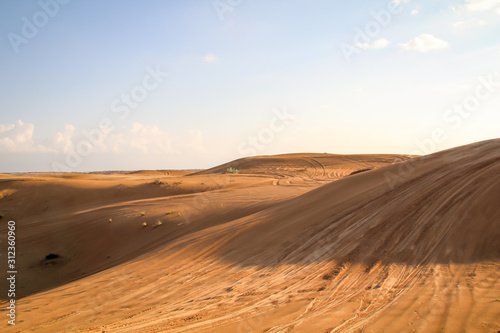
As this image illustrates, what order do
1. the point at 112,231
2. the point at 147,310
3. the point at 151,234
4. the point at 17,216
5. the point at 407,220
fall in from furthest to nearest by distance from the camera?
1. the point at 17,216
2. the point at 112,231
3. the point at 151,234
4. the point at 407,220
5. the point at 147,310

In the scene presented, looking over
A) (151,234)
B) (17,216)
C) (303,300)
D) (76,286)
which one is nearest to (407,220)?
(303,300)

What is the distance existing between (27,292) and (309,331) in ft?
26.6

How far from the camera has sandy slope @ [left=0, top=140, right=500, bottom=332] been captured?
345 cm

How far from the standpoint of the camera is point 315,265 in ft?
16.7

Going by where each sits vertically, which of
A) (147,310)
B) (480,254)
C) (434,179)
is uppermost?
(434,179)

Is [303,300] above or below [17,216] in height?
below

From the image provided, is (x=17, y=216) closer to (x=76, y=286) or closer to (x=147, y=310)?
(x=76, y=286)

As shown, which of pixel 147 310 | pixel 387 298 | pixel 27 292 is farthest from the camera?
pixel 27 292

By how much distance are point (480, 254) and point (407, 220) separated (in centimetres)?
141

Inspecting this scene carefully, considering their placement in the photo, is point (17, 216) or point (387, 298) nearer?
point (387, 298)

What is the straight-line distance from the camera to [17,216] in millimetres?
16750

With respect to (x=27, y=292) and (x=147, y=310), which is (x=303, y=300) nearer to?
(x=147, y=310)

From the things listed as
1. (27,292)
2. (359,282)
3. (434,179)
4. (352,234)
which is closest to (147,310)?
(359,282)

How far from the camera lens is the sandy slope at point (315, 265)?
11.3 ft
